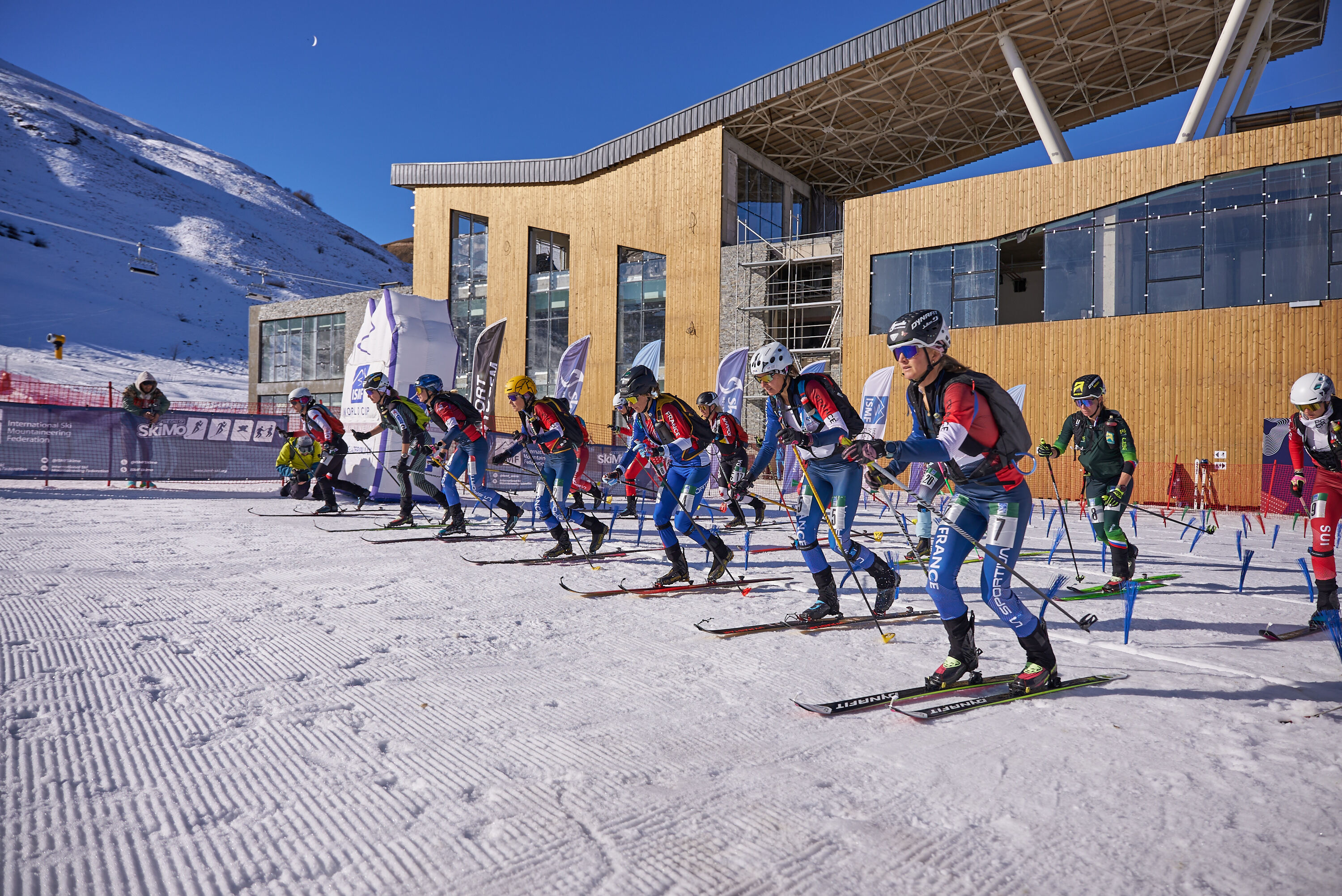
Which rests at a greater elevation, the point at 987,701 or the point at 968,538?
the point at 968,538

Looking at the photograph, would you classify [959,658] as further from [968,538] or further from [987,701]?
[968,538]

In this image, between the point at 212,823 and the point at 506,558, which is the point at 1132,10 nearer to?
the point at 506,558

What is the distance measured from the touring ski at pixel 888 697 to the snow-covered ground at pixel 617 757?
7cm

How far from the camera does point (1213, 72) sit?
22.3m

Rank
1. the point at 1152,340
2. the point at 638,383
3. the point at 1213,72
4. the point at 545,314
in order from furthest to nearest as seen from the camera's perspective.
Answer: the point at 545,314 → the point at 1213,72 → the point at 1152,340 → the point at 638,383

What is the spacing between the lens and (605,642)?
478 centimetres

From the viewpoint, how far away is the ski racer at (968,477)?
12.4 feet

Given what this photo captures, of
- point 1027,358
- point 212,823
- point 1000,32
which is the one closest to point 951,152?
point 1000,32

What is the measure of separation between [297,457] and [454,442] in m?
7.38

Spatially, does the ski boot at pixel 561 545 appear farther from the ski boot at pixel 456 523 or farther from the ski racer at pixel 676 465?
the ski boot at pixel 456 523

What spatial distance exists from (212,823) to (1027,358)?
2415cm

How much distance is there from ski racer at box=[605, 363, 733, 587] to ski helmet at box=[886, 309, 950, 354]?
10.9ft

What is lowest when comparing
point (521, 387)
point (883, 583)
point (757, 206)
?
point (883, 583)

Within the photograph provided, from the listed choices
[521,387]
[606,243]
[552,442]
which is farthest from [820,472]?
[606,243]
